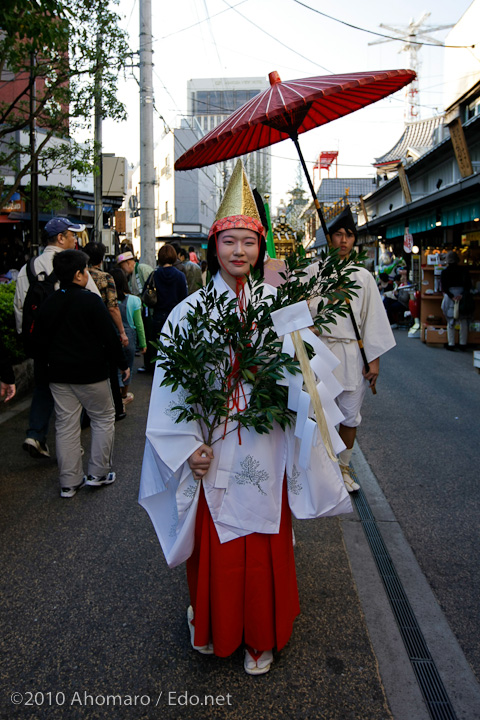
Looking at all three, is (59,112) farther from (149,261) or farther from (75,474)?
(75,474)

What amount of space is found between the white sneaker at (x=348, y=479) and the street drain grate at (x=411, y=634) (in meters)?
0.39

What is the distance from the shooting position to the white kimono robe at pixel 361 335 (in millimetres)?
3828

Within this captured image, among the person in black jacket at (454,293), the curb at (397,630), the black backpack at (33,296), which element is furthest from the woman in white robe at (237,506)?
the person in black jacket at (454,293)

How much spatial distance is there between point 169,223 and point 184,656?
168ft

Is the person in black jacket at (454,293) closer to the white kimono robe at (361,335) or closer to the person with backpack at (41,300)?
the white kimono robe at (361,335)

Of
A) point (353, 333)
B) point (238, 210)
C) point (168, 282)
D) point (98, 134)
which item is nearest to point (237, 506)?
point (238, 210)

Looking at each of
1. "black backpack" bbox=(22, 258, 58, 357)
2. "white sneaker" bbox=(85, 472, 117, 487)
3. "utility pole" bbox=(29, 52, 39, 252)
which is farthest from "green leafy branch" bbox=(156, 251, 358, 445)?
"utility pole" bbox=(29, 52, 39, 252)

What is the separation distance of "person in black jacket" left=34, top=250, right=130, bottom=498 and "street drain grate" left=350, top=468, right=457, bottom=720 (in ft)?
7.05

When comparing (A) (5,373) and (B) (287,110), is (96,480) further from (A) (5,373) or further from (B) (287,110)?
(B) (287,110)

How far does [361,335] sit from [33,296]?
278 centimetres

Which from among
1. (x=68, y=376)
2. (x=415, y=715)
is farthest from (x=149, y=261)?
(x=415, y=715)

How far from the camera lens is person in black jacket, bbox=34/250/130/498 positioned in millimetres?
3932

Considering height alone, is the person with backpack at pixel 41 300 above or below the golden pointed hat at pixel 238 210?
below

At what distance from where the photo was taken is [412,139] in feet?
85.2
